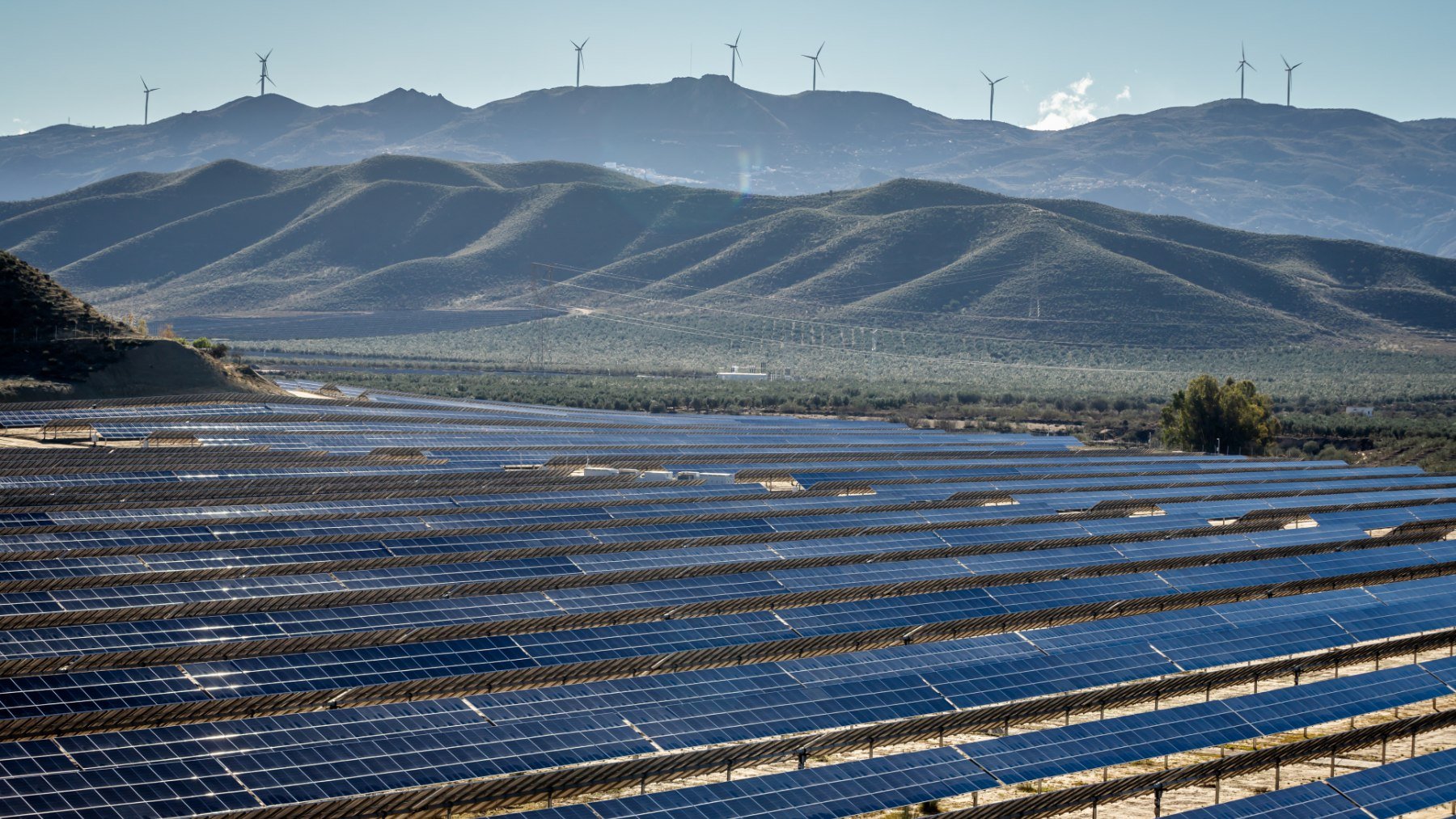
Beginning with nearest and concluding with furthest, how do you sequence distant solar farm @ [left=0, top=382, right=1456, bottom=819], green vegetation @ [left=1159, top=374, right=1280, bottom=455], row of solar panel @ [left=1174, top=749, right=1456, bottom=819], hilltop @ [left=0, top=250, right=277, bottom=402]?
row of solar panel @ [left=1174, top=749, right=1456, bottom=819], distant solar farm @ [left=0, top=382, right=1456, bottom=819], hilltop @ [left=0, top=250, right=277, bottom=402], green vegetation @ [left=1159, top=374, right=1280, bottom=455]

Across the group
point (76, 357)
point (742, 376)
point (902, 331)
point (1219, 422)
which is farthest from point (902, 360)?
point (76, 357)

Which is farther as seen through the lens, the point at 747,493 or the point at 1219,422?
the point at 1219,422

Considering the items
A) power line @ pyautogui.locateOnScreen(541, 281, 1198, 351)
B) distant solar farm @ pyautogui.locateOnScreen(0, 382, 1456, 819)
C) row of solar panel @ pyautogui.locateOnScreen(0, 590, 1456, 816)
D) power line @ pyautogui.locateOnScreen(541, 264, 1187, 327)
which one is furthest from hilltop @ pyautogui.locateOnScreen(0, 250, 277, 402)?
power line @ pyautogui.locateOnScreen(541, 264, 1187, 327)

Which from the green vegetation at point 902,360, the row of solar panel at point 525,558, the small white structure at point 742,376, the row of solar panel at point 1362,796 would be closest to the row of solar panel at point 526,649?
the row of solar panel at point 525,558

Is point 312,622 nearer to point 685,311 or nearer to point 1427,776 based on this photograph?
point 1427,776

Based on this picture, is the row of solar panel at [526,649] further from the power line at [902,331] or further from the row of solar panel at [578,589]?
the power line at [902,331]

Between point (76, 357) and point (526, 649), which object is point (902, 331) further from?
point (526, 649)

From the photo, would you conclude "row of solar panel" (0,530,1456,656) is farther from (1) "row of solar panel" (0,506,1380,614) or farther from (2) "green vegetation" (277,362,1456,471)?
(2) "green vegetation" (277,362,1456,471)
